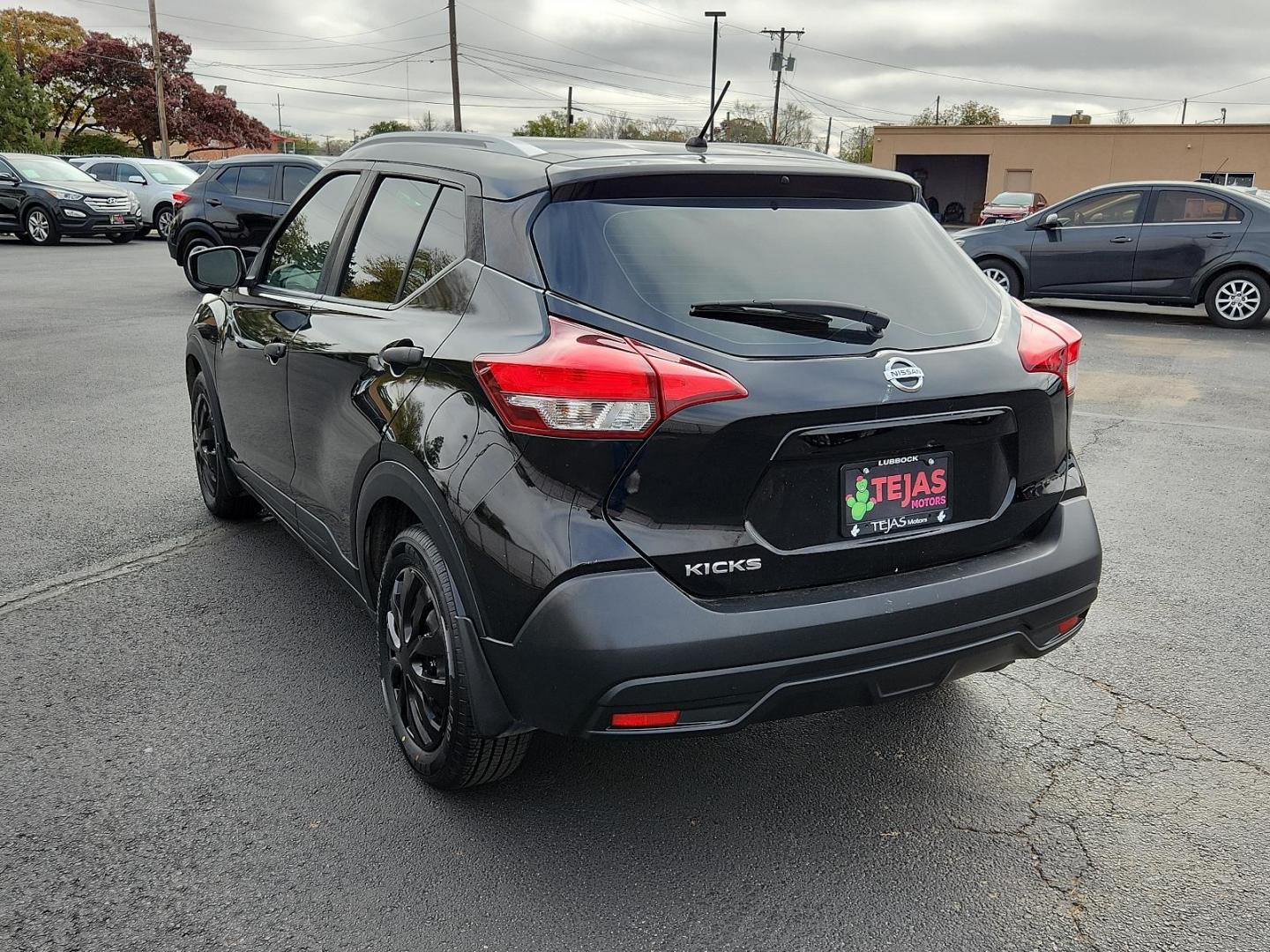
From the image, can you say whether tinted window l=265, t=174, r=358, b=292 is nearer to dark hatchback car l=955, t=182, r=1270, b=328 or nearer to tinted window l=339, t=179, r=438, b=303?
tinted window l=339, t=179, r=438, b=303

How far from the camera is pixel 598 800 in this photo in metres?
2.96

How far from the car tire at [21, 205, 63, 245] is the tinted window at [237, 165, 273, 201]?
9838mm

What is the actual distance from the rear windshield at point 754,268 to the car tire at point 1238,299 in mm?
11436

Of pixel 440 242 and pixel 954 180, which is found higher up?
pixel 954 180

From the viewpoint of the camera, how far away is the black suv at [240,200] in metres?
14.5

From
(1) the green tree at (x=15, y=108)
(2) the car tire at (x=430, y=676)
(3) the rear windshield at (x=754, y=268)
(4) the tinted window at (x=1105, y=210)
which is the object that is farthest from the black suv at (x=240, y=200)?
(1) the green tree at (x=15, y=108)

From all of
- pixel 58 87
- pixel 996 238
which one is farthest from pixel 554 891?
pixel 58 87

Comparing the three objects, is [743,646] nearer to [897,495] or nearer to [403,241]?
[897,495]

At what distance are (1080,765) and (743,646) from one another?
1414 millimetres

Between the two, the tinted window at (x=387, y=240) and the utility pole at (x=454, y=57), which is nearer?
the tinted window at (x=387, y=240)

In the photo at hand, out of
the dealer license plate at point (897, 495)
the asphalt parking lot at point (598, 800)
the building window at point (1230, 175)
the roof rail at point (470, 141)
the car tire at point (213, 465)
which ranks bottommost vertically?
the asphalt parking lot at point (598, 800)

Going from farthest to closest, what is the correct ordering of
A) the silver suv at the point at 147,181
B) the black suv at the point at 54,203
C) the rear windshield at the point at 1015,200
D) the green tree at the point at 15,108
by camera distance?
1. the green tree at the point at 15,108
2. the rear windshield at the point at 1015,200
3. the silver suv at the point at 147,181
4. the black suv at the point at 54,203

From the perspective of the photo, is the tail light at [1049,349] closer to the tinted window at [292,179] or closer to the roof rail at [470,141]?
the roof rail at [470,141]

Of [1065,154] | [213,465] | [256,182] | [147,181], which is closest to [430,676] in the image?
[213,465]
